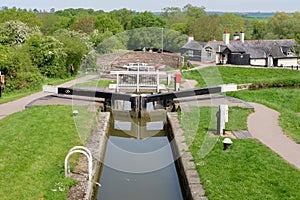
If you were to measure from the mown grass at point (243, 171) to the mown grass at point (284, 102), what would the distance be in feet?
6.12

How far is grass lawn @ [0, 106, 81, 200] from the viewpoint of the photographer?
24.4 ft

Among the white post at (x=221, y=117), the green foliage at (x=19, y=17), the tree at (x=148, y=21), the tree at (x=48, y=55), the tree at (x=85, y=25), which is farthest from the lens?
the tree at (x=85, y=25)

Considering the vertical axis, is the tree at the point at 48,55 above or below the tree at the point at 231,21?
below

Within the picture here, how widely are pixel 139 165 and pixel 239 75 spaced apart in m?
19.0

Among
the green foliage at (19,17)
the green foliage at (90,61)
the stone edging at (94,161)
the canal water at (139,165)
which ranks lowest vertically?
the canal water at (139,165)

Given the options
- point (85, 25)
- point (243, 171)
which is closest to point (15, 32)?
point (85, 25)

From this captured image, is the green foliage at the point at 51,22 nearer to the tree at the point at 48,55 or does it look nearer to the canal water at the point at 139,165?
the tree at the point at 48,55

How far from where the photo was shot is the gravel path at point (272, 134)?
9.46 metres

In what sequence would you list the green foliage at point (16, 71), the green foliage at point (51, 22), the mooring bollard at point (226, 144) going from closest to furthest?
the mooring bollard at point (226, 144), the green foliage at point (16, 71), the green foliage at point (51, 22)

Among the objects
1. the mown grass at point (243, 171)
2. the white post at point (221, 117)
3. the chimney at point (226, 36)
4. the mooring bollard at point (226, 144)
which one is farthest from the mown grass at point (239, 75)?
the mooring bollard at point (226, 144)

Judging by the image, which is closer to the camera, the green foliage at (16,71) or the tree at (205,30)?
the green foliage at (16,71)

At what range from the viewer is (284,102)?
18109 mm

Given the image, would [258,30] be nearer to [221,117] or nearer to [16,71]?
[16,71]

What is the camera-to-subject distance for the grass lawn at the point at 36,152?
24.4 feet
